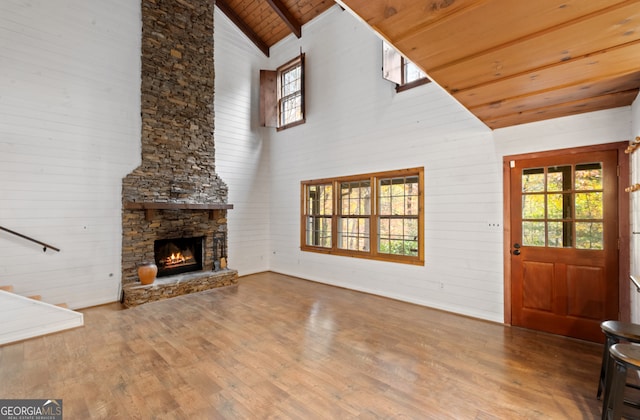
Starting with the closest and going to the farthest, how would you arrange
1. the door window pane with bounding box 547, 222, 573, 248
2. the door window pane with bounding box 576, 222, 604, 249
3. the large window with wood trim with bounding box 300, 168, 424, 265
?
1. the door window pane with bounding box 576, 222, 604, 249
2. the door window pane with bounding box 547, 222, 573, 248
3. the large window with wood trim with bounding box 300, 168, 424, 265

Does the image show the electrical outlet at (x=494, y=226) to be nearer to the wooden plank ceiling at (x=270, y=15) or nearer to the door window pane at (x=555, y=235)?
the door window pane at (x=555, y=235)

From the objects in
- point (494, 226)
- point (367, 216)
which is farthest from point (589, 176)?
point (367, 216)

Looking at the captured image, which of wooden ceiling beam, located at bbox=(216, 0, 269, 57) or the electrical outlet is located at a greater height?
wooden ceiling beam, located at bbox=(216, 0, 269, 57)

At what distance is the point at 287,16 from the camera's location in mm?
6312

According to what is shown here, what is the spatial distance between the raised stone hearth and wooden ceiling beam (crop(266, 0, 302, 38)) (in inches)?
218

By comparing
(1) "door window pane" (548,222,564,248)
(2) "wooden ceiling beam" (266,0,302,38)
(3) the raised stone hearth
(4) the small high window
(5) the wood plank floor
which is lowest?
(5) the wood plank floor

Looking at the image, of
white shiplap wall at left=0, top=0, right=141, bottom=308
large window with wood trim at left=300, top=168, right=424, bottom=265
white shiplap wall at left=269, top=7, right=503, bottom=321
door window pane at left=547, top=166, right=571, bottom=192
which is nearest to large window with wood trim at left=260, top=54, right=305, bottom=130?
white shiplap wall at left=269, top=7, right=503, bottom=321

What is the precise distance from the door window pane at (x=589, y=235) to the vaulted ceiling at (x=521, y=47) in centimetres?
129

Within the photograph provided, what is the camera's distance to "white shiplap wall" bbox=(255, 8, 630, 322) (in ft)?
12.7

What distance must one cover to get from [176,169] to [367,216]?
384 centimetres

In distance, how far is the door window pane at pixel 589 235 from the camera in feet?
10.6

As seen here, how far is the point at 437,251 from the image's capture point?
14.6 feet

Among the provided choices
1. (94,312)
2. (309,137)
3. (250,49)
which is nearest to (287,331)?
(94,312)

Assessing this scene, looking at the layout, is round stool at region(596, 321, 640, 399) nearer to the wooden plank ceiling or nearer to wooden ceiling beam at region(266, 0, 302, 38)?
the wooden plank ceiling
